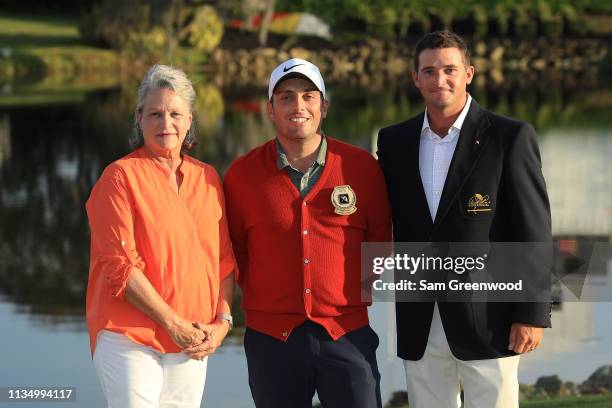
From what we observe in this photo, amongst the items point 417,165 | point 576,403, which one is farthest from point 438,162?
point 576,403

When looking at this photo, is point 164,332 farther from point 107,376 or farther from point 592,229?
point 592,229

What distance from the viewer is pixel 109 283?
4188mm

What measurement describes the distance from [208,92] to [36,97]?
16.4 ft

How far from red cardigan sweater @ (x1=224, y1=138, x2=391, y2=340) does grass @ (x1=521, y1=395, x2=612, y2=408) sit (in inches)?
80.2

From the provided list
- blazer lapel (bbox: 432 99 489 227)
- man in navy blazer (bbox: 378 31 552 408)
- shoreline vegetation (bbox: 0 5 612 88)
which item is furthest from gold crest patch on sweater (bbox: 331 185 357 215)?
shoreline vegetation (bbox: 0 5 612 88)

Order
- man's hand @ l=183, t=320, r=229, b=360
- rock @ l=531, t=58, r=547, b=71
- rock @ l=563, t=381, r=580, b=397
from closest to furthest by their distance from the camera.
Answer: man's hand @ l=183, t=320, r=229, b=360 → rock @ l=563, t=381, r=580, b=397 → rock @ l=531, t=58, r=547, b=71

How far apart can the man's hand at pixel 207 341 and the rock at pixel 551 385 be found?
286 centimetres

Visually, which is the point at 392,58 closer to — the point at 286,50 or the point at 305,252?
the point at 286,50

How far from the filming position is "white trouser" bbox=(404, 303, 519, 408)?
175 inches

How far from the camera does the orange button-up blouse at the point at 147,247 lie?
13.6ft

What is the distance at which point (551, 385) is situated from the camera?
22.2ft

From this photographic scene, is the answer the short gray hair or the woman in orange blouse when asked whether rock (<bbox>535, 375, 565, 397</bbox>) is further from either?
the short gray hair

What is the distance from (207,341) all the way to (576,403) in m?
2.66

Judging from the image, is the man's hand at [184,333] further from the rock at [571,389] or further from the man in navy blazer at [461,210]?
the rock at [571,389]
